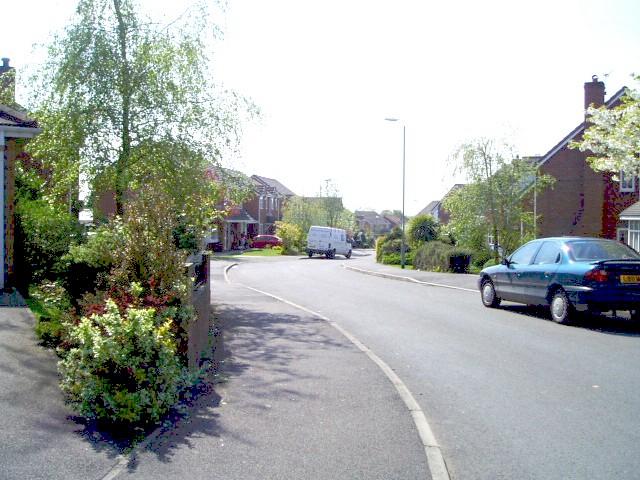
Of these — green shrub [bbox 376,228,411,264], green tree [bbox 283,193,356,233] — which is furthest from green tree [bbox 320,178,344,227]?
green shrub [bbox 376,228,411,264]

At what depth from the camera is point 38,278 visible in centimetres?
1351

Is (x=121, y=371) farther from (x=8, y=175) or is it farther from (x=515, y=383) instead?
(x=8, y=175)

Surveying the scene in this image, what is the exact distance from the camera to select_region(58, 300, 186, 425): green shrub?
19.2ft

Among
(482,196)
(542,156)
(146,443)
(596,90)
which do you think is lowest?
A: (146,443)

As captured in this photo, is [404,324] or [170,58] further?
[170,58]

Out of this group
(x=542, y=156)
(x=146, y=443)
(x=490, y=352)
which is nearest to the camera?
(x=146, y=443)

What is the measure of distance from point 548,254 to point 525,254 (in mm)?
897

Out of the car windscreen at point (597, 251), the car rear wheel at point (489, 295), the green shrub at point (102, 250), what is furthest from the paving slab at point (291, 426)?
the car rear wheel at point (489, 295)

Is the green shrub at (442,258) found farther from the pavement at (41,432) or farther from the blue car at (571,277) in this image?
the pavement at (41,432)

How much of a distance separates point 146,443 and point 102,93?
1009 centimetres

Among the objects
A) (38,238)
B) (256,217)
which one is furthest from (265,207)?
(38,238)

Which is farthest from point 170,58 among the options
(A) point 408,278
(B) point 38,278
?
(A) point 408,278

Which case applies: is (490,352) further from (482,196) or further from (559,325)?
(482,196)

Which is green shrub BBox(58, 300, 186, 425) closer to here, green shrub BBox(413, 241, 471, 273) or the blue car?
the blue car
